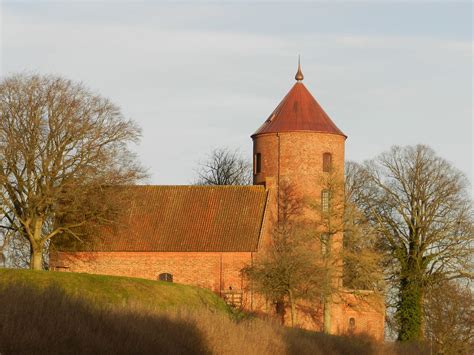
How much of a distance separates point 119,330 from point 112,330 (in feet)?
0.61

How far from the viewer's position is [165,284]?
41.6m

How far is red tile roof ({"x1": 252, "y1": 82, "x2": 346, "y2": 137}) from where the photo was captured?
2094 inches

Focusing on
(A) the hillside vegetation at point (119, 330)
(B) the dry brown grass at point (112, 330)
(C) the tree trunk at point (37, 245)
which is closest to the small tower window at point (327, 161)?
(C) the tree trunk at point (37, 245)

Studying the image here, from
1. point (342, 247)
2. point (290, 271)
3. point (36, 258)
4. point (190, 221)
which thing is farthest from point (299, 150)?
point (36, 258)

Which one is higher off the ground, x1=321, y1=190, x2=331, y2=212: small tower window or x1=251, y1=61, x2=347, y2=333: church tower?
x1=251, y1=61, x2=347, y2=333: church tower

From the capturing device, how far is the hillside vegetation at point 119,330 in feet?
69.4

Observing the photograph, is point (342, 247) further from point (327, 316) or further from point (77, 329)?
point (77, 329)

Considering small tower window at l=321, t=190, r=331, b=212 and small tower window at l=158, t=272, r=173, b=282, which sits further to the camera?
small tower window at l=321, t=190, r=331, b=212

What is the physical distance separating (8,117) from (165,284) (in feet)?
32.5

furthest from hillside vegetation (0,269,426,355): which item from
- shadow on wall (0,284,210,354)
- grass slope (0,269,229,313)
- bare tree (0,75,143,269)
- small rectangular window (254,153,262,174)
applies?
small rectangular window (254,153,262,174)

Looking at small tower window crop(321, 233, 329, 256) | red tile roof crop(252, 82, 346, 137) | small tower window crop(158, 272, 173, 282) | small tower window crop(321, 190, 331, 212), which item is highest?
red tile roof crop(252, 82, 346, 137)

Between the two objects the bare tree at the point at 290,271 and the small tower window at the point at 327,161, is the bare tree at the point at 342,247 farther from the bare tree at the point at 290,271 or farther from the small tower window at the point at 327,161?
the small tower window at the point at 327,161

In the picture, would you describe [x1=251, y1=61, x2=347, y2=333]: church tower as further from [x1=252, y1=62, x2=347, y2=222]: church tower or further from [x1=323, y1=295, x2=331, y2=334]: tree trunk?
[x1=323, y1=295, x2=331, y2=334]: tree trunk

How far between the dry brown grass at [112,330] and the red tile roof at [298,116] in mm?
23277
